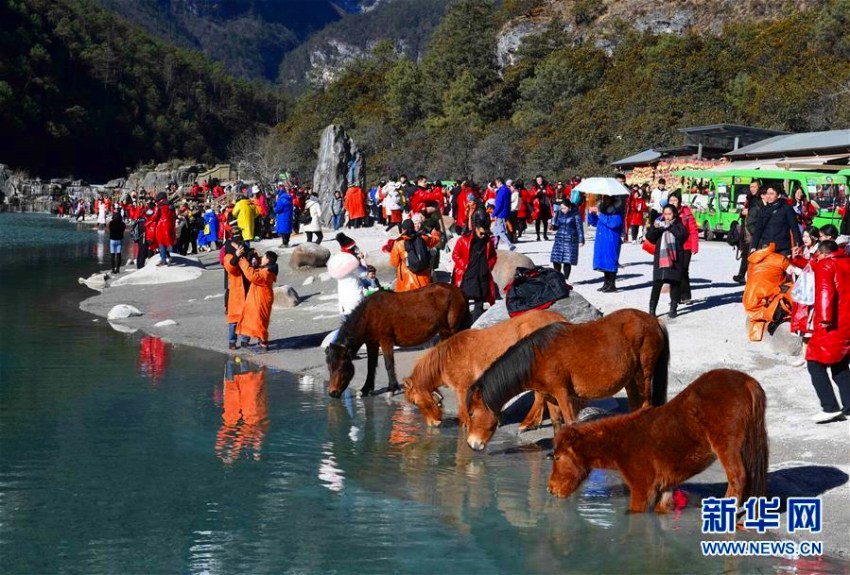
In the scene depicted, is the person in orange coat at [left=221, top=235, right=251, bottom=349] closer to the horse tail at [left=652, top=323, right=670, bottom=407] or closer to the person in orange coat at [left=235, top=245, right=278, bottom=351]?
the person in orange coat at [left=235, top=245, right=278, bottom=351]

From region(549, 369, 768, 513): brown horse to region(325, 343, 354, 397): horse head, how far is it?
4140mm

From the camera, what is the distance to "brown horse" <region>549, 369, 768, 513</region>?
267 inches

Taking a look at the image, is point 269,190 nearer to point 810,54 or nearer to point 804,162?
point 804,162

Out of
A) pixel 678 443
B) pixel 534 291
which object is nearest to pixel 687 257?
pixel 534 291

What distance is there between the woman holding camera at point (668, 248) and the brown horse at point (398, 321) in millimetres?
3131

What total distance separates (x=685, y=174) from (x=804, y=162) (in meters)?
3.52

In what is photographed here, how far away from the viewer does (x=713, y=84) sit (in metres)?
61.6

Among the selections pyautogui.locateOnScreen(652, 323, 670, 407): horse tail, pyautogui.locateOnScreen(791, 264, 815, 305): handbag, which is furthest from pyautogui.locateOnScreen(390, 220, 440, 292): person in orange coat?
pyautogui.locateOnScreen(791, 264, 815, 305): handbag

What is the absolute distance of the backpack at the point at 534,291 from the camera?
1143cm

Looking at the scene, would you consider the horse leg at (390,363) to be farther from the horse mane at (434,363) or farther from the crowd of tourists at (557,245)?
the crowd of tourists at (557,245)

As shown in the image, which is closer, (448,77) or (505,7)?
(448,77)

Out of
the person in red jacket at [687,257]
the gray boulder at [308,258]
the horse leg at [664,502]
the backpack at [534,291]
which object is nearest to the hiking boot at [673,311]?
the person in red jacket at [687,257]

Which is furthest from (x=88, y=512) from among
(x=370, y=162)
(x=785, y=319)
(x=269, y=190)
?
(x=370, y=162)

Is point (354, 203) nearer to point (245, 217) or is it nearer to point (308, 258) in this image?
point (245, 217)
